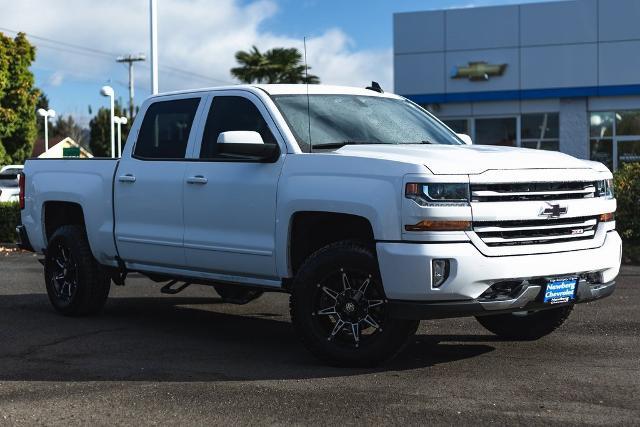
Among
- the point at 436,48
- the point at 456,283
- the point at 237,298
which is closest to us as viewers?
the point at 456,283

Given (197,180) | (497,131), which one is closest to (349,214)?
(197,180)

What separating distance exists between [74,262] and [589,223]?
483cm

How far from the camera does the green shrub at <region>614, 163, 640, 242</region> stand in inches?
603

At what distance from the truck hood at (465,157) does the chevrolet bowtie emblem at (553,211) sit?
0.86 ft

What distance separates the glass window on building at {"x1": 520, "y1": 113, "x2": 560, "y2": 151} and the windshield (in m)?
24.7

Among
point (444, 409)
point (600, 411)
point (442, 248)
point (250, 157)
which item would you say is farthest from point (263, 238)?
point (600, 411)

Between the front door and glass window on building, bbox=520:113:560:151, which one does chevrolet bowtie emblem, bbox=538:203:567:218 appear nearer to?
the front door

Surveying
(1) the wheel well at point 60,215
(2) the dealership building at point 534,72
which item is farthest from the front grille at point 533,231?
(2) the dealership building at point 534,72

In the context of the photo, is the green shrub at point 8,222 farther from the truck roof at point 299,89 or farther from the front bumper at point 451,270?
the front bumper at point 451,270

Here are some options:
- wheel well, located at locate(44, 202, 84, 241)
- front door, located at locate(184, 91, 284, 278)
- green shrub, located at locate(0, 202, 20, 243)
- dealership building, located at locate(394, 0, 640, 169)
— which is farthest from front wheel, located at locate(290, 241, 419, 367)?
dealership building, located at locate(394, 0, 640, 169)

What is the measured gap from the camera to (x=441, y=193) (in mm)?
6129

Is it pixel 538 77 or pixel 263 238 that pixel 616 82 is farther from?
pixel 263 238

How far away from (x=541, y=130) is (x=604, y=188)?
2592cm

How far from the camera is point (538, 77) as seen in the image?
31812mm
